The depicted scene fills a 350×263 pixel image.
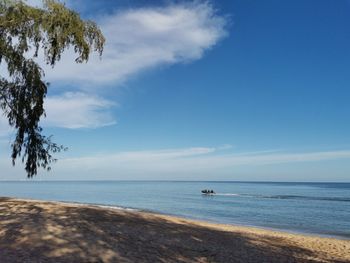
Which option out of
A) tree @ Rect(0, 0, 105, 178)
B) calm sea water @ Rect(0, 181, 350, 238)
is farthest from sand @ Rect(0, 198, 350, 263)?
calm sea water @ Rect(0, 181, 350, 238)

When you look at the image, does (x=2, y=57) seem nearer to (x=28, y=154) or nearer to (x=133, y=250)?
(x=28, y=154)

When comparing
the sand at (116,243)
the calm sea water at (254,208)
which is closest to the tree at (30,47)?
the sand at (116,243)

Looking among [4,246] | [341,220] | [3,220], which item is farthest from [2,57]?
[341,220]

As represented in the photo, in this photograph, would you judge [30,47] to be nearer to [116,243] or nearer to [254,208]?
[116,243]

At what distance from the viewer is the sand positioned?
9.80 meters

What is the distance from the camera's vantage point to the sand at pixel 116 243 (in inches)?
386

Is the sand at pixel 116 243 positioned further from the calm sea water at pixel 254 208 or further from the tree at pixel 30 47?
the calm sea water at pixel 254 208

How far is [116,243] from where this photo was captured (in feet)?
36.2

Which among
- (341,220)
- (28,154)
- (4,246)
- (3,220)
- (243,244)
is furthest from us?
(341,220)

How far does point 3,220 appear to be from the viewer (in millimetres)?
13039

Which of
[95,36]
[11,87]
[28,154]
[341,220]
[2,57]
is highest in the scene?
[95,36]

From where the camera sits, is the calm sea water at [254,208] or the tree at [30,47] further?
the calm sea water at [254,208]

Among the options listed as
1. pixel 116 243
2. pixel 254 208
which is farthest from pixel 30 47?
pixel 254 208

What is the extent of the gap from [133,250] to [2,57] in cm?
922
